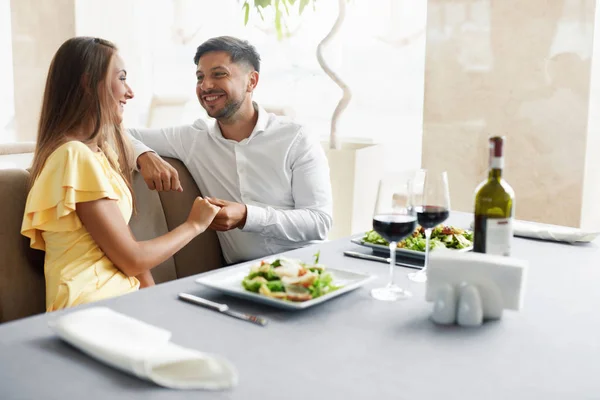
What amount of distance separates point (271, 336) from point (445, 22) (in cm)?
260

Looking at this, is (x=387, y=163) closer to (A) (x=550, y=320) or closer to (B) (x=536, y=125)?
(B) (x=536, y=125)

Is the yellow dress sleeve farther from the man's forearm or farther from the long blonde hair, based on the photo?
the man's forearm

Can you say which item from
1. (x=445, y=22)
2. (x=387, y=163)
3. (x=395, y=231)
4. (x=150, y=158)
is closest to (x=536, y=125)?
(x=445, y=22)

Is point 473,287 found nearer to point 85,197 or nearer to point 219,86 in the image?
point 85,197

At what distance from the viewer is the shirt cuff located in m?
1.96

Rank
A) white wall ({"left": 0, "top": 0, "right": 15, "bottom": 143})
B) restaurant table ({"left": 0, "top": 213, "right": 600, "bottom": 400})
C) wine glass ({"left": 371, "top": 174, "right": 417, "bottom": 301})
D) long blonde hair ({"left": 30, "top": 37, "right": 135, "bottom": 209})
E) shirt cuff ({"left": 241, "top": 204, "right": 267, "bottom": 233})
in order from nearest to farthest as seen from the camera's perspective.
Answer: restaurant table ({"left": 0, "top": 213, "right": 600, "bottom": 400}) < wine glass ({"left": 371, "top": 174, "right": 417, "bottom": 301}) < long blonde hair ({"left": 30, "top": 37, "right": 135, "bottom": 209}) < shirt cuff ({"left": 241, "top": 204, "right": 267, "bottom": 233}) < white wall ({"left": 0, "top": 0, "right": 15, "bottom": 143})

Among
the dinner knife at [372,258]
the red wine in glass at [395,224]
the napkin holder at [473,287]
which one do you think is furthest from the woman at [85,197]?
the napkin holder at [473,287]

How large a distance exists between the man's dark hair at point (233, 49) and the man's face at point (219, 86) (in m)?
0.02

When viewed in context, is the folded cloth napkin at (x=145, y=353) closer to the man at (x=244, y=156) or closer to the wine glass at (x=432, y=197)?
the wine glass at (x=432, y=197)

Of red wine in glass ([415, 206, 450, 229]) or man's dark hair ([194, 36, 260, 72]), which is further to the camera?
man's dark hair ([194, 36, 260, 72])

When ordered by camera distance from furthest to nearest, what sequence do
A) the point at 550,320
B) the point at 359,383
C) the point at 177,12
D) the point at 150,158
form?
the point at 177,12
the point at 150,158
the point at 550,320
the point at 359,383

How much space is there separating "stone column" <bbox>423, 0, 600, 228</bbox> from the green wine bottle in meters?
1.96

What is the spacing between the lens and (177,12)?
5.95 meters

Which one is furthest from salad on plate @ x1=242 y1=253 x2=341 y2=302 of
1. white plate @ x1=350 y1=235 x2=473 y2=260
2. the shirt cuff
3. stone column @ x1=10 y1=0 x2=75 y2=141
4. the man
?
stone column @ x1=10 y1=0 x2=75 y2=141
